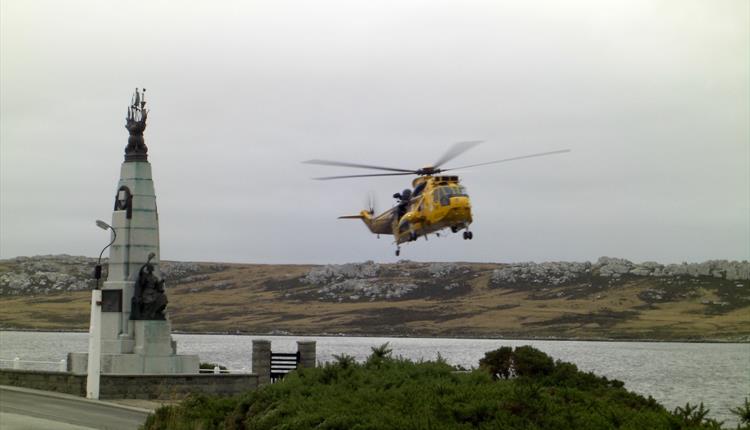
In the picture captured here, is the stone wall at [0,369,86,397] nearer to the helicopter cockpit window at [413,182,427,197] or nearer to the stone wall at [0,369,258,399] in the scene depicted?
the stone wall at [0,369,258,399]

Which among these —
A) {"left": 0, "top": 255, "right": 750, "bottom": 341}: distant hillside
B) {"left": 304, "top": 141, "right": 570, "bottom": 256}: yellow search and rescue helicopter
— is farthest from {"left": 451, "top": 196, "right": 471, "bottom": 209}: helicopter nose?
{"left": 0, "top": 255, "right": 750, "bottom": 341}: distant hillside

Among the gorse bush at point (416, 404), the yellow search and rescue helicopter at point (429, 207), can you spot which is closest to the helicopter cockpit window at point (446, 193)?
the yellow search and rescue helicopter at point (429, 207)

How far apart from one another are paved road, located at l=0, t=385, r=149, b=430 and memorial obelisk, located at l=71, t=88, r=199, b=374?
3622 millimetres

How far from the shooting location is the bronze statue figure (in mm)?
37875

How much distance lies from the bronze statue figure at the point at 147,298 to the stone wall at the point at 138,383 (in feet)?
9.46

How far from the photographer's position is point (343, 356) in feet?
58.7

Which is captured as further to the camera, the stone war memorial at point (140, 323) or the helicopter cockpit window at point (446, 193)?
the helicopter cockpit window at point (446, 193)

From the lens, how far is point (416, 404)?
14.4 meters

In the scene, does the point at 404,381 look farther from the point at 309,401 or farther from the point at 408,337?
the point at 408,337

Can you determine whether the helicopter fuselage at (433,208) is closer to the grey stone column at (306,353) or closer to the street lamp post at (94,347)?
the grey stone column at (306,353)

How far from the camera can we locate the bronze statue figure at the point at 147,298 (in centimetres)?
3788

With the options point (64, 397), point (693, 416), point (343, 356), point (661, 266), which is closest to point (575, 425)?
point (693, 416)

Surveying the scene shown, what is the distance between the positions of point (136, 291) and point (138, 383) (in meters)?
3.92

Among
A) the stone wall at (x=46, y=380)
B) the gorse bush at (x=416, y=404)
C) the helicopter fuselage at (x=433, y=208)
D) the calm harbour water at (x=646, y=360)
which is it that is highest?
the helicopter fuselage at (x=433, y=208)
